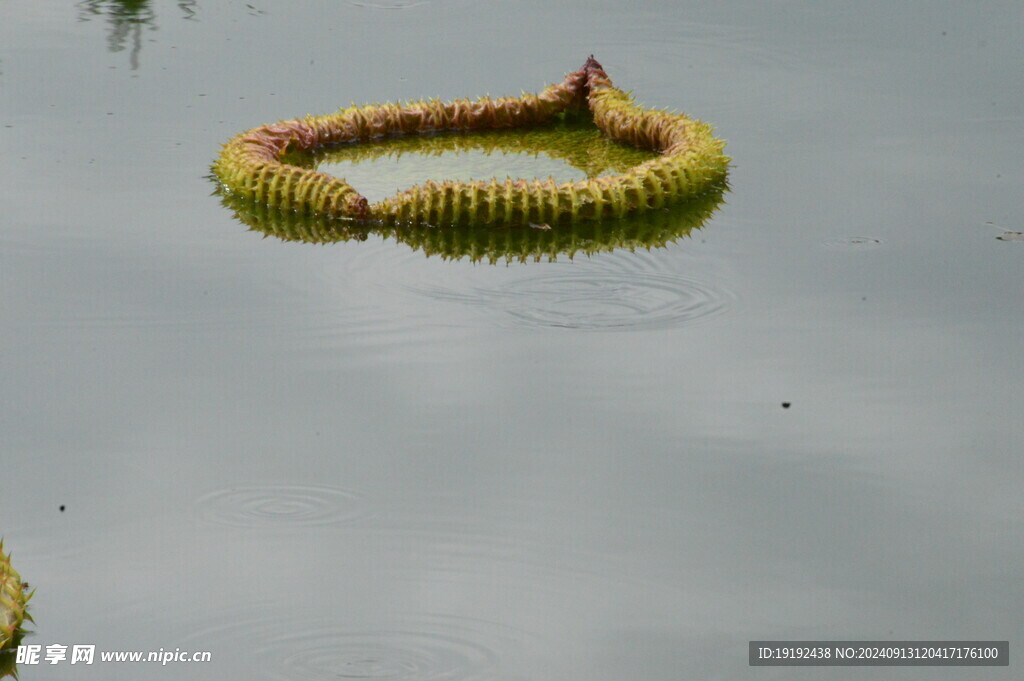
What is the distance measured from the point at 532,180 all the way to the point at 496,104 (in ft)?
5.89

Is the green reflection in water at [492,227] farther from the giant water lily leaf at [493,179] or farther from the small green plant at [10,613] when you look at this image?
the small green plant at [10,613]

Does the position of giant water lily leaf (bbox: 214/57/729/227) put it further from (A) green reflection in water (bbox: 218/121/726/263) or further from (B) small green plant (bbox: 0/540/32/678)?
(B) small green plant (bbox: 0/540/32/678)

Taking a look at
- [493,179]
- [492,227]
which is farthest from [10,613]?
[493,179]

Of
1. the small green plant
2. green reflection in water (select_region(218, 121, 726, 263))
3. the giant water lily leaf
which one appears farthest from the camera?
the giant water lily leaf

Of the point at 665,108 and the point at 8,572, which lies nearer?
the point at 8,572

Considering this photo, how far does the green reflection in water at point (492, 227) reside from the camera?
868cm

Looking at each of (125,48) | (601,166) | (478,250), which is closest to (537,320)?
(478,250)

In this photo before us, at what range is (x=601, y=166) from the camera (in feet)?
33.2

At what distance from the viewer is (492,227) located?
29.2ft

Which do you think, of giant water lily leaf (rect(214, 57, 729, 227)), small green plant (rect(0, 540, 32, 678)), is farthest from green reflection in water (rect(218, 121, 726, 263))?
small green plant (rect(0, 540, 32, 678))

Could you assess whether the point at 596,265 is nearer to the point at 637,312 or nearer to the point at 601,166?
the point at 637,312

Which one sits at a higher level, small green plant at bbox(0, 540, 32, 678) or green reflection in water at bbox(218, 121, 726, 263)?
green reflection in water at bbox(218, 121, 726, 263)

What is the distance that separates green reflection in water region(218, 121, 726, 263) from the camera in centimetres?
868

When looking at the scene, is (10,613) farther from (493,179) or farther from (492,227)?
(493,179)
